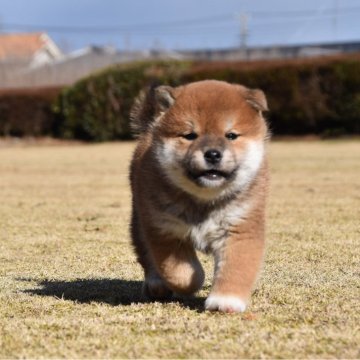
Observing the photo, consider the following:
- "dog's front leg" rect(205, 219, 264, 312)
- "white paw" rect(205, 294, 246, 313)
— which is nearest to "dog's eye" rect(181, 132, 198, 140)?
"dog's front leg" rect(205, 219, 264, 312)

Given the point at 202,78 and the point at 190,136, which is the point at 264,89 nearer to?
the point at 202,78

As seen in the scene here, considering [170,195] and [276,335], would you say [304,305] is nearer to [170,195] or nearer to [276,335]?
[276,335]

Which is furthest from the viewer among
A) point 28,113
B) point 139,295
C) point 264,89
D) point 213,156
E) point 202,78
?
point 28,113

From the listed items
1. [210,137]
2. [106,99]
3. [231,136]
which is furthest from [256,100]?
[106,99]

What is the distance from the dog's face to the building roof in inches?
2316

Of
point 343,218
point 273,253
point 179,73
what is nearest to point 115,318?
point 273,253

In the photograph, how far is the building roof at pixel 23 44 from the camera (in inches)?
2448

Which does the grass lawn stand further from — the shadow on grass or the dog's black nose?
the dog's black nose

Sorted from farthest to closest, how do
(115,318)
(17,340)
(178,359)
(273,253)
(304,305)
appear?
(273,253) → (304,305) → (115,318) → (17,340) → (178,359)

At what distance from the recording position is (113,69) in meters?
30.9

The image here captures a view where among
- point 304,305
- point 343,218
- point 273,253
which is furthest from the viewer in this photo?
point 343,218

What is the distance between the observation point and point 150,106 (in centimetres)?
475

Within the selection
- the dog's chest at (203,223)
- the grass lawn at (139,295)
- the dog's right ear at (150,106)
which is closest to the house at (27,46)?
the grass lawn at (139,295)

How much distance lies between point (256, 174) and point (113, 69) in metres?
27.3
